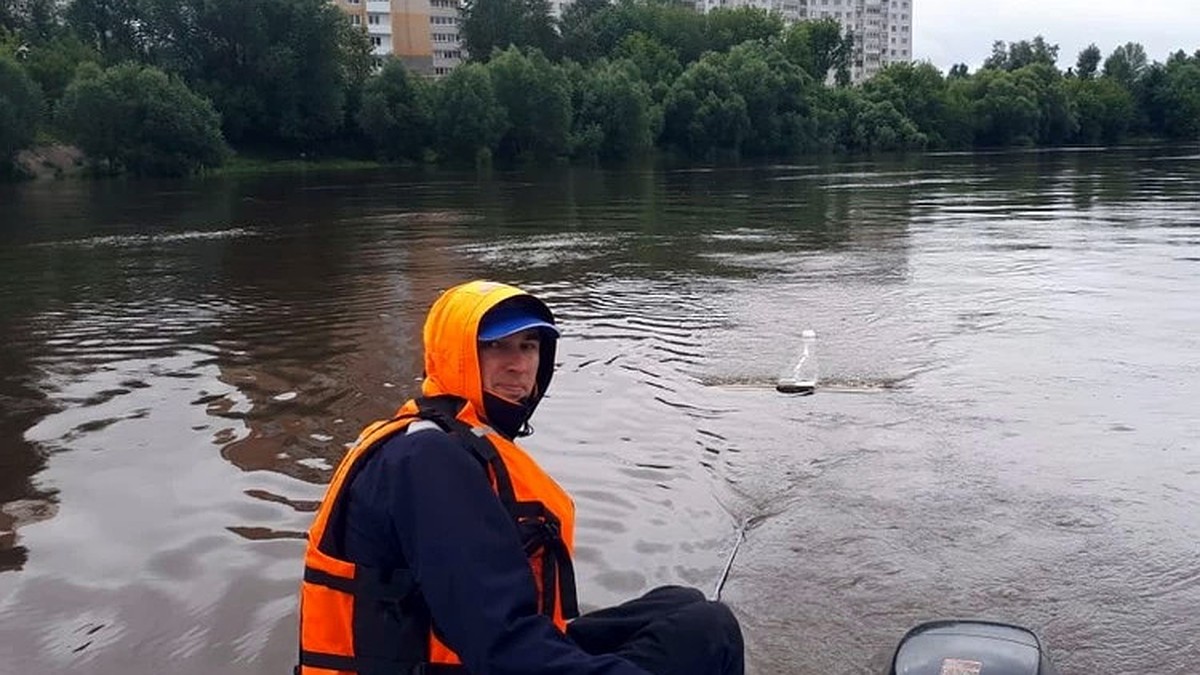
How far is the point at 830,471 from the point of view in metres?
7.84

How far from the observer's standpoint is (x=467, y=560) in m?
2.45

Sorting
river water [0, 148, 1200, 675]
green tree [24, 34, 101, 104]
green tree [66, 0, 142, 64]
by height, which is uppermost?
green tree [66, 0, 142, 64]

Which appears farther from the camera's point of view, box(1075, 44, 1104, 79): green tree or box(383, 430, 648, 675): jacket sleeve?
box(1075, 44, 1104, 79): green tree

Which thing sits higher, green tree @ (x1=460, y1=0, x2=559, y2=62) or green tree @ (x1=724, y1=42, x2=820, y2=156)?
green tree @ (x1=460, y1=0, x2=559, y2=62)

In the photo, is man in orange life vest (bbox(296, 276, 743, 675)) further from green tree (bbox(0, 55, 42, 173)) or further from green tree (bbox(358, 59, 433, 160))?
green tree (bbox(358, 59, 433, 160))

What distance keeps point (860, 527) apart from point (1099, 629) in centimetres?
163

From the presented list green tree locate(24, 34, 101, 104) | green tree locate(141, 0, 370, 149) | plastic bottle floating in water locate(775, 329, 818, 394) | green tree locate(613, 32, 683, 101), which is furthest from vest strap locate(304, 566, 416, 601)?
green tree locate(613, 32, 683, 101)

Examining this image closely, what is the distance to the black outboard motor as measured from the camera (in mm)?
2926

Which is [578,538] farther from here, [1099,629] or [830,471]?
[1099,629]

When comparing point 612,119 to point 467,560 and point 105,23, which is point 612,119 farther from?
point 467,560

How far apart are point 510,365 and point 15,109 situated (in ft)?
196

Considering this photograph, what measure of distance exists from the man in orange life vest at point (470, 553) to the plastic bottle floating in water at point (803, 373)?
7.08 m

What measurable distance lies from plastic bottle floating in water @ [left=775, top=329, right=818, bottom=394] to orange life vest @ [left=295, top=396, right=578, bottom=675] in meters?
7.39

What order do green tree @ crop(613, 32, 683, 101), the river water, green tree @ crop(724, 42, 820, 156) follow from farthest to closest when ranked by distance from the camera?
1. green tree @ crop(613, 32, 683, 101)
2. green tree @ crop(724, 42, 820, 156)
3. the river water
